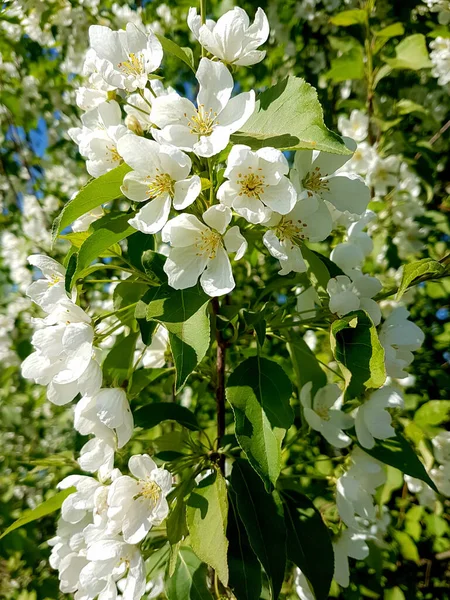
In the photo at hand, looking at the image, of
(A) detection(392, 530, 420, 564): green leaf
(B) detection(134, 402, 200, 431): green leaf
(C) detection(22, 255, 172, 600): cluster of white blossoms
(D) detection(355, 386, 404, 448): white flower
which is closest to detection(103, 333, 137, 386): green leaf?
(C) detection(22, 255, 172, 600): cluster of white blossoms

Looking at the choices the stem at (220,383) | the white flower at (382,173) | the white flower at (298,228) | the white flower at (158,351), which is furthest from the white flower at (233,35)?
the white flower at (382,173)

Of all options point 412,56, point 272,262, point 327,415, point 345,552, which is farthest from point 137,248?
point 412,56

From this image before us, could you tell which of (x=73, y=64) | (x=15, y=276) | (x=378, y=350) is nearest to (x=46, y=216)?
(x=15, y=276)

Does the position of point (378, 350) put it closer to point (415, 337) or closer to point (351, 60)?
point (415, 337)

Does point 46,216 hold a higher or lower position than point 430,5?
lower

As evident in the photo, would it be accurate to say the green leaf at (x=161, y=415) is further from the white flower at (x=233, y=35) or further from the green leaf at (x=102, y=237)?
the white flower at (x=233, y=35)

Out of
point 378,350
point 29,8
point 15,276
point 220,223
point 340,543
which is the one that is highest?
point 29,8

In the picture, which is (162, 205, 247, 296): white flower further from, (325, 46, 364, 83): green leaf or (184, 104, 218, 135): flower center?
(325, 46, 364, 83): green leaf
